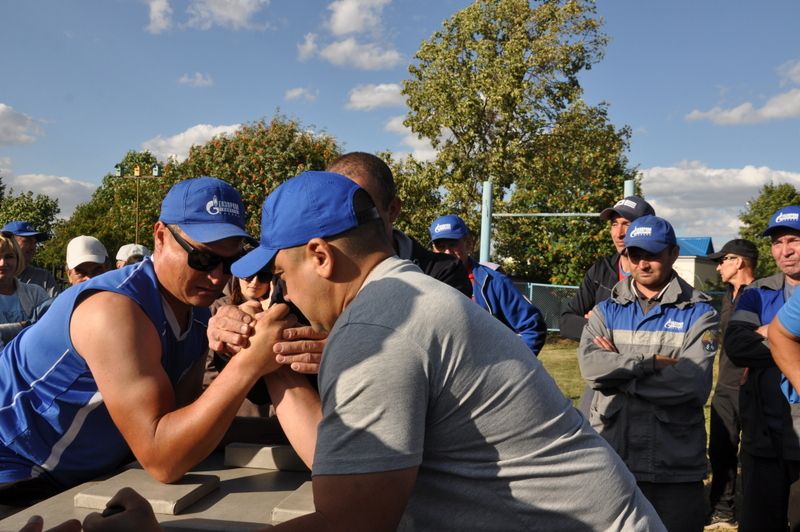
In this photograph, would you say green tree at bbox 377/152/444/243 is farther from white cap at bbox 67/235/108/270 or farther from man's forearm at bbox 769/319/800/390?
man's forearm at bbox 769/319/800/390

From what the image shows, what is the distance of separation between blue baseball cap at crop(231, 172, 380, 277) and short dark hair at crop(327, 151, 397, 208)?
1.49 metres

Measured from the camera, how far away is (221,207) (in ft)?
7.84

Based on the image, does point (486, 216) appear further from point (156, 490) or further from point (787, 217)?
point (156, 490)

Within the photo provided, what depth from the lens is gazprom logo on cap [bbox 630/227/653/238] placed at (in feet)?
12.5

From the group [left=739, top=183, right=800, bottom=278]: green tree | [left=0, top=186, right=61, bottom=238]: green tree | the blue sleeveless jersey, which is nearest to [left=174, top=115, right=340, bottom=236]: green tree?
the blue sleeveless jersey

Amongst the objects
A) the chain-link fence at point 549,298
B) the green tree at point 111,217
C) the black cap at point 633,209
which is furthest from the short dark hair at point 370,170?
the green tree at point 111,217

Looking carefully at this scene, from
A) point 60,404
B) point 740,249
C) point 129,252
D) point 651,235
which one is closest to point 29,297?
point 129,252

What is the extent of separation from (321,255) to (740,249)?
5.70m

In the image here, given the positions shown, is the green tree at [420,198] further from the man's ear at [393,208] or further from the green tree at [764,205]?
the green tree at [764,205]

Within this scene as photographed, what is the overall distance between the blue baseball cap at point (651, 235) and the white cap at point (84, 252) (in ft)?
16.4

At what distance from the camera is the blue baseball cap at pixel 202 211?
232 centimetres

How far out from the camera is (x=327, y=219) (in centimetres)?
151

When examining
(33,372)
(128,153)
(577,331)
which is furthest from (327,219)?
(128,153)

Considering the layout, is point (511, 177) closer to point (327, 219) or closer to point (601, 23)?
point (601, 23)
